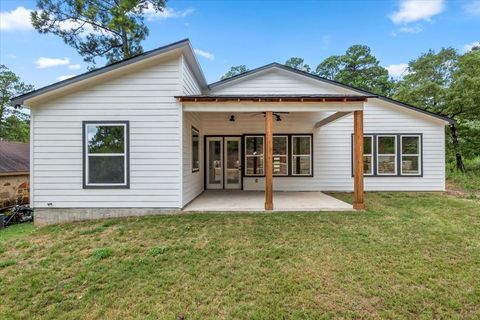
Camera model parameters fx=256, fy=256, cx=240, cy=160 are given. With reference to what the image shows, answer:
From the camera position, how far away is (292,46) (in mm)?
27797

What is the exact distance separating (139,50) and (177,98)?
36.6 feet

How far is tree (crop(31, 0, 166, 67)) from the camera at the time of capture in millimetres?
13094

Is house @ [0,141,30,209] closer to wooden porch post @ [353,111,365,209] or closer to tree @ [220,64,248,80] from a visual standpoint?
wooden porch post @ [353,111,365,209]

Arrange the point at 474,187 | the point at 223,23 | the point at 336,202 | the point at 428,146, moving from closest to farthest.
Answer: the point at 336,202
the point at 428,146
the point at 474,187
the point at 223,23

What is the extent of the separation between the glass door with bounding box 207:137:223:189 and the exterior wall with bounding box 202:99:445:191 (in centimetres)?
41

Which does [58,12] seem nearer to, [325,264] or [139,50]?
[139,50]

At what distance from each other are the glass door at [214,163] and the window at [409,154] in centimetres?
722

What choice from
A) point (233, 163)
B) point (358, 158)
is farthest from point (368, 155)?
point (233, 163)

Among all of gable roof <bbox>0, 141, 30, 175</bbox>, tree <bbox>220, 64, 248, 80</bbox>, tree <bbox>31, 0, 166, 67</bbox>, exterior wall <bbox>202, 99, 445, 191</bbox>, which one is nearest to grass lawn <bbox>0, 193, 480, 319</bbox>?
exterior wall <bbox>202, 99, 445, 191</bbox>

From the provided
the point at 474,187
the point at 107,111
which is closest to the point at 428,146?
the point at 474,187

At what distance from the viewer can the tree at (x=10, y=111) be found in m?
20.9

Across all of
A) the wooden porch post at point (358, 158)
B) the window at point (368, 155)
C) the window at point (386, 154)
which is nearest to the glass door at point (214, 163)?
the wooden porch post at point (358, 158)

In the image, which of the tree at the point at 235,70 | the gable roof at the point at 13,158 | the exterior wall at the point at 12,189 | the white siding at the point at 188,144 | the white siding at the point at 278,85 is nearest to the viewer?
the white siding at the point at 188,144

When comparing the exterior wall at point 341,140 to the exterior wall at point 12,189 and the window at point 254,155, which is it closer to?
the window at point 254,155
